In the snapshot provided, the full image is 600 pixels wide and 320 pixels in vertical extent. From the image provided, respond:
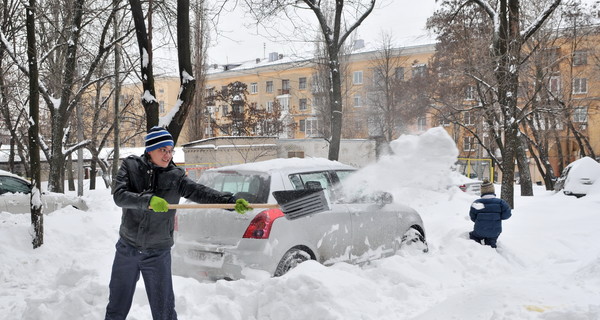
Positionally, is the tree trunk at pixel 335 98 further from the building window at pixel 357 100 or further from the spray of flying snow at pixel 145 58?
the building window at pixel 357 100

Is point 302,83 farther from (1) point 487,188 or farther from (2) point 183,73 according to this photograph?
(1) point 487,188

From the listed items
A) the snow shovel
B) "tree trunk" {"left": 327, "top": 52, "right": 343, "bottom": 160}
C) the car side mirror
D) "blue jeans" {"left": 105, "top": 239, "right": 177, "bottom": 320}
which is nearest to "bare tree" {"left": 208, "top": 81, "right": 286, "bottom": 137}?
"tree trunk" {"left": 327, "top": 52, "right": 343, "bottom": 160}

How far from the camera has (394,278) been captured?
571 cm

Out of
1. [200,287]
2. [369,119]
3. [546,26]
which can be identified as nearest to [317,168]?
[200,287]

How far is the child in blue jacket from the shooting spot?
293 inches

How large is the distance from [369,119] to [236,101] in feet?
39.6

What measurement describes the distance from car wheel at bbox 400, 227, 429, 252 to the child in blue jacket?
3.13 feet

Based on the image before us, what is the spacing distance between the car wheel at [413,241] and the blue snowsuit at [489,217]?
0.95 metres

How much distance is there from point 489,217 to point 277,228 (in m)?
3.73

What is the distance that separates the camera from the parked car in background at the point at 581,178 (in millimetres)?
16020

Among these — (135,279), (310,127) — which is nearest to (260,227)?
(135,279)

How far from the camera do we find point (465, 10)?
647 inches

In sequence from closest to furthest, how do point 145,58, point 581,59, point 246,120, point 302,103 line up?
point 145,58 → point 581,59 → point 246,120 → point 302,103

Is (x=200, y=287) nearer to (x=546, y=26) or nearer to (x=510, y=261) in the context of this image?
(x=510, y=261)
